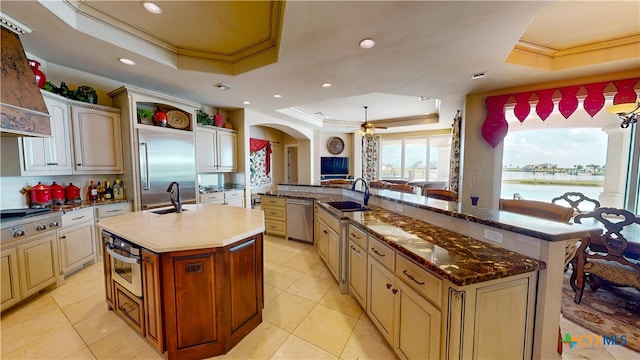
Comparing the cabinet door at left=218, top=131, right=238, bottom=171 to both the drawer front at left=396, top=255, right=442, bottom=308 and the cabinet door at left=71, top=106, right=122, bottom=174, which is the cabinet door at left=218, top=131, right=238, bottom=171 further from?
the drawer front at left=396, top=255, right=442, bottom=308

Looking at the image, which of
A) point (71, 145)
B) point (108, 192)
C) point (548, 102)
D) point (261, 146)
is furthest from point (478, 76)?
point (261, 146)

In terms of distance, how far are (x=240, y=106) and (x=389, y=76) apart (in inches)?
127

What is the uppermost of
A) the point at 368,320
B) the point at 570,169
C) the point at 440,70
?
the point at 440,70

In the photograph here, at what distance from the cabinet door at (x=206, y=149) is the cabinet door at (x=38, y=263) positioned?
7.49 ft

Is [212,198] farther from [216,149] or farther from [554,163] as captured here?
A: [554,163]

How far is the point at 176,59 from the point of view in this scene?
2889 mm

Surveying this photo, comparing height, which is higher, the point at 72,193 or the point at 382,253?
the point at 72,193

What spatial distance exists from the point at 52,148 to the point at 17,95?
87 centimetres

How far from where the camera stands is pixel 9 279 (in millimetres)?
1998

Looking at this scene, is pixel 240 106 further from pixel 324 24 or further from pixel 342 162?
pixel 342 162

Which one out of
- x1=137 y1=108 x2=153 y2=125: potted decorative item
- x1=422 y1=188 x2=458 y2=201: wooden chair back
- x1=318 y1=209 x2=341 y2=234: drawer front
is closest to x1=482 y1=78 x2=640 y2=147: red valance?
x1=422 y1=188 x2=458 y2=201: wooden chair back

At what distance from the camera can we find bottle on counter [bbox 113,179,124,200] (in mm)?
3359

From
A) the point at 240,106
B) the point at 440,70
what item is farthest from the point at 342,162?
the point at 440,70

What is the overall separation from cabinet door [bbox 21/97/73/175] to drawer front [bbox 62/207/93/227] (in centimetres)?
52
